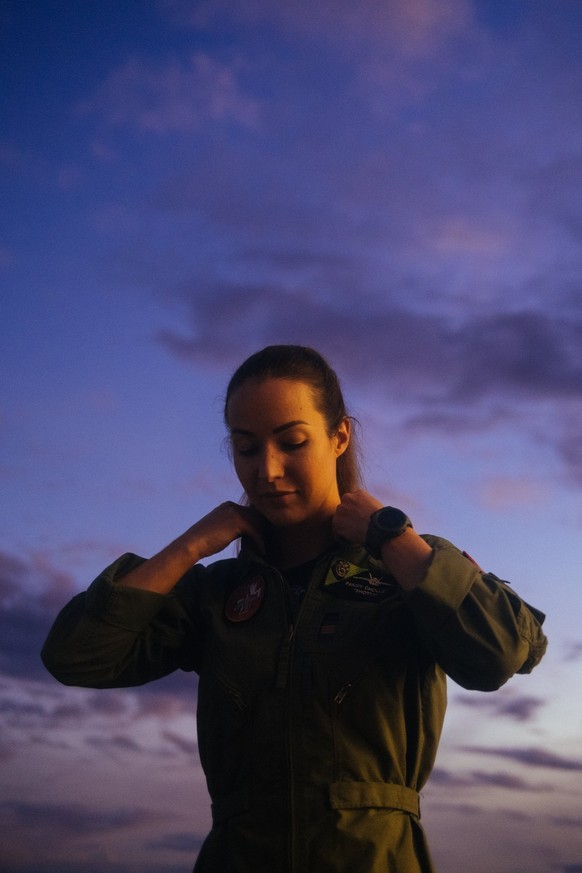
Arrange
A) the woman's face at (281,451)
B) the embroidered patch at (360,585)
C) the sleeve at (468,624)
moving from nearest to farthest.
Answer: the sleeve at (468,624) < the embroidered patch at (360,585) < the woman's face at (281,451)

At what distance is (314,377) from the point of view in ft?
14.7

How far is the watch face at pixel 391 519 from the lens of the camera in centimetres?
380

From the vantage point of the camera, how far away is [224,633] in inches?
157

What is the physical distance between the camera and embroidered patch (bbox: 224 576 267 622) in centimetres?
402

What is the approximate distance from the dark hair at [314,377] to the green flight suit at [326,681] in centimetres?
72

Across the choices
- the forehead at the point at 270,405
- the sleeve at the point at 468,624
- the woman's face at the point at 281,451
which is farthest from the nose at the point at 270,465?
the sleeve at the point at 468,624

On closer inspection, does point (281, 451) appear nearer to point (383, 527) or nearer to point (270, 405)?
point (270, 405)

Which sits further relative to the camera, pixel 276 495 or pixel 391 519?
pixel 276 495

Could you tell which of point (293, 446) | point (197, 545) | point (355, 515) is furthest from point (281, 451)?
point (197, 545)

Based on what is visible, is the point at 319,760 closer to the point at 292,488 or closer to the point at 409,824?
the point at 409,824

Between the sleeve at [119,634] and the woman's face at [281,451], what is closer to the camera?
the sleeve at [119,634]

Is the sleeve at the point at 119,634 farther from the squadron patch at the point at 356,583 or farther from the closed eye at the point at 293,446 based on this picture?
the closed eye at the point at 293,446

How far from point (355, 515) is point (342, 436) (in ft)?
2.20

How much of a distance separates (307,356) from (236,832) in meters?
2.26
